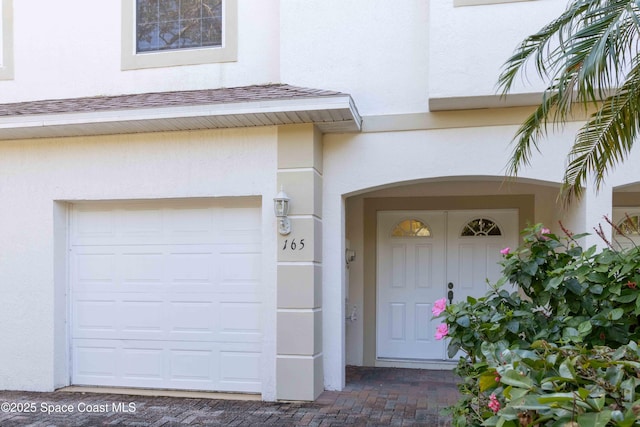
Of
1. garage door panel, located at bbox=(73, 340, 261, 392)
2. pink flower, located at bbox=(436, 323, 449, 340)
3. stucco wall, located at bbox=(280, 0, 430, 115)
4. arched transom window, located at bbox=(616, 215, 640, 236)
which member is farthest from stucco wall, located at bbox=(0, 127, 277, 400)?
arched transom window, located at bbox=(616, 215, 640, 236)

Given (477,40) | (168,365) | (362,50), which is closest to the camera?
(477,40)

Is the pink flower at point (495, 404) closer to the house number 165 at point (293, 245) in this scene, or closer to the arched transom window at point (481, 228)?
the house number 165 at point (293, 245)

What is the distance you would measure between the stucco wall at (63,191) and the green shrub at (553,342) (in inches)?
130

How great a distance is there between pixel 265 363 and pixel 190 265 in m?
1.54

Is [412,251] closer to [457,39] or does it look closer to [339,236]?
[339,236]

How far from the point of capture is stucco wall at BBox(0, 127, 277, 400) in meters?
6.15

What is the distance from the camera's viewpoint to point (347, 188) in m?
6.25

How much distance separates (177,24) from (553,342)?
6023mm

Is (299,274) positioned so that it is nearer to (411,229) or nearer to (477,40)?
(411,229)

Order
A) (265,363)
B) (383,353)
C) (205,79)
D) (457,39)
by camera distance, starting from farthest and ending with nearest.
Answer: (383,353)
(205,79)
(265,363)
(457,39)

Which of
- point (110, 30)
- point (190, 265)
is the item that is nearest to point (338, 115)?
point (190, 265)

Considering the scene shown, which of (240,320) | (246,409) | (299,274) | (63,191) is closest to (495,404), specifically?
(299,274)

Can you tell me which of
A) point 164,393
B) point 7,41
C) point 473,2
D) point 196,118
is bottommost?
point 164,393

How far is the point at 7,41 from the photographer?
23.7 feet
